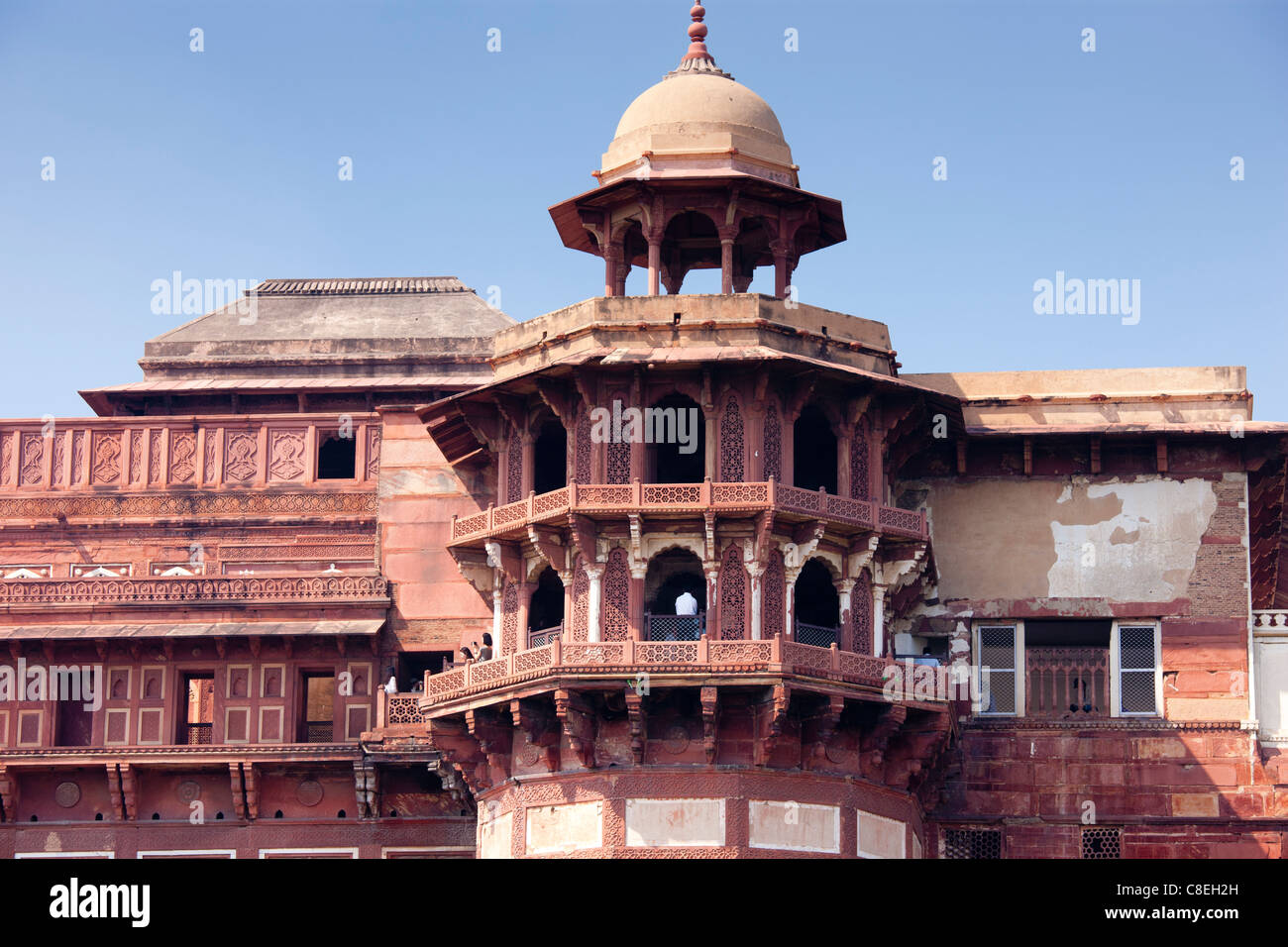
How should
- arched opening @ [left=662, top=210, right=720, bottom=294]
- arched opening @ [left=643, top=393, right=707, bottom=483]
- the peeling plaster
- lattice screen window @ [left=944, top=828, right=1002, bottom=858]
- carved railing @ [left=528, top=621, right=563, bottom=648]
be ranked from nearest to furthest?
arched opening @ [left=643, top=393, right=707, bottom=483]
carved railing @ [left=528, top=621, right=563, bottom=648]
lattice screen window @ [left=944, top=828, right=1002, bottom=858]
the peeling plaster
arched opening @ [left=662, top=210, right=720, bottom=294]

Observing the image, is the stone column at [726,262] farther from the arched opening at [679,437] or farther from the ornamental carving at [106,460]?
the ornamental carving at [106,460]

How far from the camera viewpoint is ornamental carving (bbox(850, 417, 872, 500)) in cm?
3259

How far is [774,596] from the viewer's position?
31.4 metres

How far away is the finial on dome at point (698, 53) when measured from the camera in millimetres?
35312

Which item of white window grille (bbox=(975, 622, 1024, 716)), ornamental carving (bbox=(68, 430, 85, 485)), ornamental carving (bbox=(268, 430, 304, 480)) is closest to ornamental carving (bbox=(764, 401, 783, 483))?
white window grille (bbox=(975, 622, 1024, 716))

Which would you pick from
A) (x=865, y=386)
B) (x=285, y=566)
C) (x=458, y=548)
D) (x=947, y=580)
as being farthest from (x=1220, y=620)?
(x=285, y=566)

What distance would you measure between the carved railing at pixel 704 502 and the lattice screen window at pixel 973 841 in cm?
440

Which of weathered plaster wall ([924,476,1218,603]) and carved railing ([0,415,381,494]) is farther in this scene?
carved railing ([0,415,381,494])

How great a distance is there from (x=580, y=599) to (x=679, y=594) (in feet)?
4.51

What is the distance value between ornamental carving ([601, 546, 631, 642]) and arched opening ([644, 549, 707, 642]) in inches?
10.4

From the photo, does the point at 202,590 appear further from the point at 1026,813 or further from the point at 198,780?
the point at 1026,813

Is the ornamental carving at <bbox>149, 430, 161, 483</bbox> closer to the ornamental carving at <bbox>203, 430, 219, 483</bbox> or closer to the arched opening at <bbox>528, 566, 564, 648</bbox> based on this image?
the ornamental carving at <bbox>203, 430, 219, 483</bbox>

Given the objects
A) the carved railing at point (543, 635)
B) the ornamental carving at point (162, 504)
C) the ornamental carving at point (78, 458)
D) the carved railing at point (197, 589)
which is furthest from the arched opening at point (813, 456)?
the ornamental carving at point (78, 458)

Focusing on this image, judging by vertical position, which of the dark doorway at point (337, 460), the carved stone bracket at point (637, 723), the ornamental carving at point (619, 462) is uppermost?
the dark doorway at point (337, 460)
